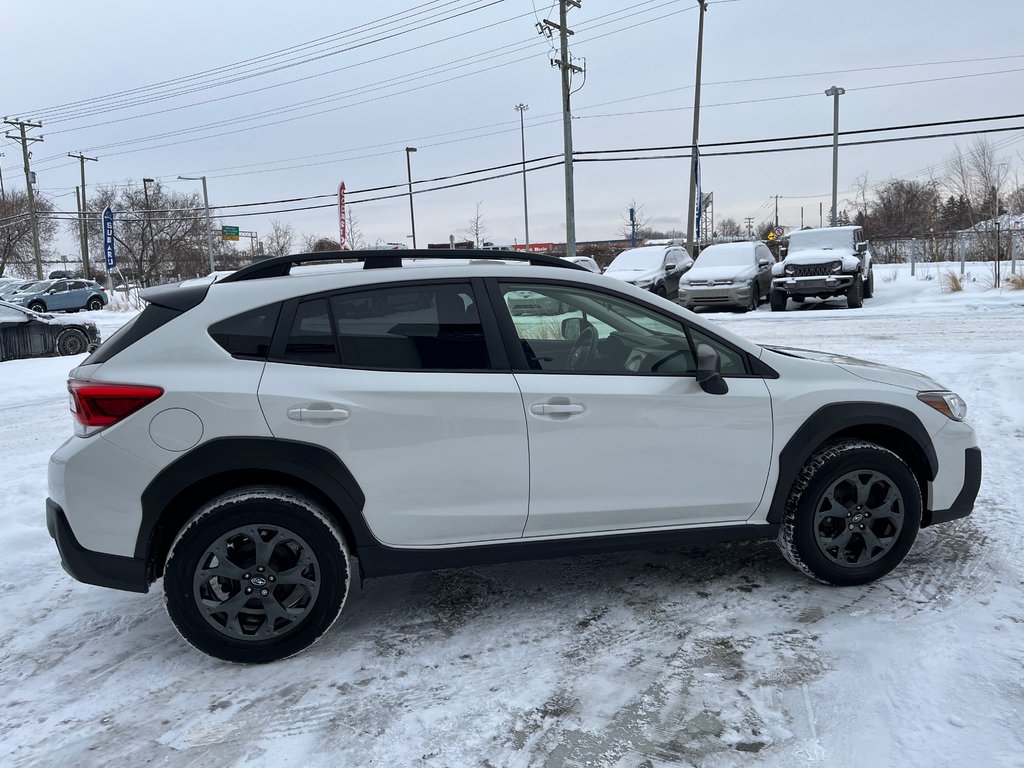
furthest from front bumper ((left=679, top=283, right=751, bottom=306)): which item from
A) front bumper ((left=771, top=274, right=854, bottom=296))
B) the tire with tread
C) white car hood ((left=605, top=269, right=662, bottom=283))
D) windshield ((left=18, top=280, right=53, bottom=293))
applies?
windshield ((left=18, top=280, right=53, bottom=293))

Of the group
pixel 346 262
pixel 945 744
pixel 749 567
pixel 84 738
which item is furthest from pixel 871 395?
pixel 84 738

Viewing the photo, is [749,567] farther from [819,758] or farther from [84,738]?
[84,738]

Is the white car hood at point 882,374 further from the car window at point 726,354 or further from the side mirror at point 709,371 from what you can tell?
the side mirror at point 709,371

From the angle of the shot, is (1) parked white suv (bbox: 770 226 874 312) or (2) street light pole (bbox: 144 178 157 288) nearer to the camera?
(1) parked white suv (bbox: 770 226 874 312)

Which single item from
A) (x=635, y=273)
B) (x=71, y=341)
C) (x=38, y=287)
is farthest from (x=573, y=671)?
(x=38, y=287)

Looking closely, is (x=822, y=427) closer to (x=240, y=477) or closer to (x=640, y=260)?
(x=240, y=477)

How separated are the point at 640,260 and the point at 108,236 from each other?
3410 centimetres

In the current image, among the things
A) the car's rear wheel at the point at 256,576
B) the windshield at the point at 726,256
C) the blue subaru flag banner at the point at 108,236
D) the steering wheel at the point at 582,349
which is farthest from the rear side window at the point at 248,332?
the blue subaru flag banner at the point at 108,236

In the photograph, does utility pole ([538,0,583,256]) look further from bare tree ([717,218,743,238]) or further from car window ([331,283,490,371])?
bare tree ([717,218,743,238])

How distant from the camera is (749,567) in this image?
163 inches

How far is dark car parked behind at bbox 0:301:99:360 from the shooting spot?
1400 centimetres

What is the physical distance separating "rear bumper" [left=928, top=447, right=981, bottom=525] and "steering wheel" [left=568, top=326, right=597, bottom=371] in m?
1.96

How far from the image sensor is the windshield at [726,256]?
20625 millimetres

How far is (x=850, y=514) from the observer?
3738 mm
